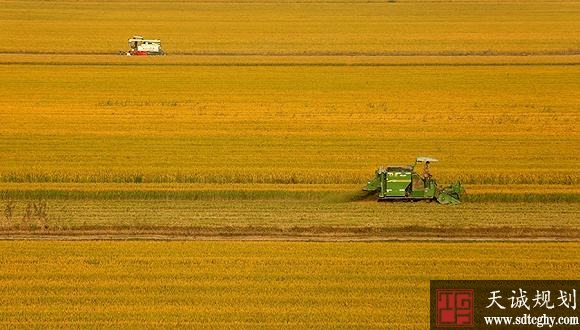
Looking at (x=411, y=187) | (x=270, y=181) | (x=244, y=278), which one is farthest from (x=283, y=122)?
(x=244, y=278)

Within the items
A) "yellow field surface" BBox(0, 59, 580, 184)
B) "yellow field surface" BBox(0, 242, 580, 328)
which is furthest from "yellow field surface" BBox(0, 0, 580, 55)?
"yellow field surface" BBox(0, 242, 580, 328)

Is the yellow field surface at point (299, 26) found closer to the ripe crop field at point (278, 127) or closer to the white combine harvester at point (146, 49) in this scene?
the ripe crop field at point (278, 127)

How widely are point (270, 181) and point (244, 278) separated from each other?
1025cm

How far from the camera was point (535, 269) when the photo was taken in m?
22.7

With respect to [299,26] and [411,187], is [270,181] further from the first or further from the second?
[299,26]

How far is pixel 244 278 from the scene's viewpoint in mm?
22094

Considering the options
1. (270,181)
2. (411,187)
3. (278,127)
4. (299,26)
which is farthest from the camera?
Result: (299,26)

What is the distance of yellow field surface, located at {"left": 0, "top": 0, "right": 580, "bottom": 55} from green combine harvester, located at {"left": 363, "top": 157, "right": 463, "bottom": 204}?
132ft

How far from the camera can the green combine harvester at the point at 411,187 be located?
2939 cm

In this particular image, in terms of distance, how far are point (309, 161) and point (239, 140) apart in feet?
14.8

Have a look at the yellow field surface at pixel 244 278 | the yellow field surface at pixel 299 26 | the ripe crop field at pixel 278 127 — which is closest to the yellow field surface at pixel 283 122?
the ripe crop field at pixel 278 127

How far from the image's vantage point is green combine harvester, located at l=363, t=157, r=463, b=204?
2939 cm

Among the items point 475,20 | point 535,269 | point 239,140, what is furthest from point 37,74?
point 475,20

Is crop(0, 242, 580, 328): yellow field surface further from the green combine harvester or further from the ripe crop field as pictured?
the green combine harvester
